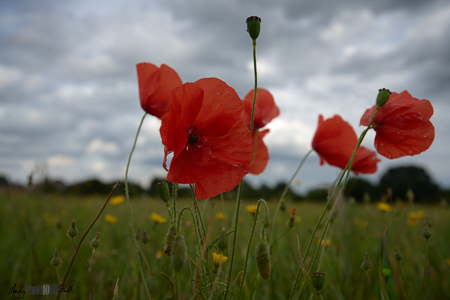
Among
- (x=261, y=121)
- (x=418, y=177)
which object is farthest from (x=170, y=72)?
(x=418, y=177)

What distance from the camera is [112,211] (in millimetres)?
5059

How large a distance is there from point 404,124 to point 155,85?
1.07 meters

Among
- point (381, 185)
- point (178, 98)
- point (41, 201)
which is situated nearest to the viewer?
point (178, 98)

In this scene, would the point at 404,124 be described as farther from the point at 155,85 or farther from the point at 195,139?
the point at 155,85

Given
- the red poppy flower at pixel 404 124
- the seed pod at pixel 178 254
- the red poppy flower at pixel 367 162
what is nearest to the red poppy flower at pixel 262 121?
the red poppy flower at pixel 404 124

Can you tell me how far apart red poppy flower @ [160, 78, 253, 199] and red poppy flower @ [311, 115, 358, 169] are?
0.75m

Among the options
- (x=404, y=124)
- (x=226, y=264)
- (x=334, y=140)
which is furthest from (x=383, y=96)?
(x=226, y=264)

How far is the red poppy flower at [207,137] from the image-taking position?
1082 mm

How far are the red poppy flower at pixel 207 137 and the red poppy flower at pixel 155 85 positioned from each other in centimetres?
31

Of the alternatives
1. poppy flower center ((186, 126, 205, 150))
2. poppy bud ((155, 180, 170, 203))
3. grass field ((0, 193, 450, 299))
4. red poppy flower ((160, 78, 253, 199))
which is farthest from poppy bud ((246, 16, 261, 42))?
grass field ((0, 193, 450, 299))

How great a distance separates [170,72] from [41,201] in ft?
20.2

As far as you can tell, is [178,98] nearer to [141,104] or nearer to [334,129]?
[141,104]

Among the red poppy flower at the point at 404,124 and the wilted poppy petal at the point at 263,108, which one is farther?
the wilted poppy petal at the point at 263,108

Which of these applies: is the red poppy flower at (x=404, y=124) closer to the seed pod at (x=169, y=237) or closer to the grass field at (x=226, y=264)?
the grass field at (x=226, y=264)
